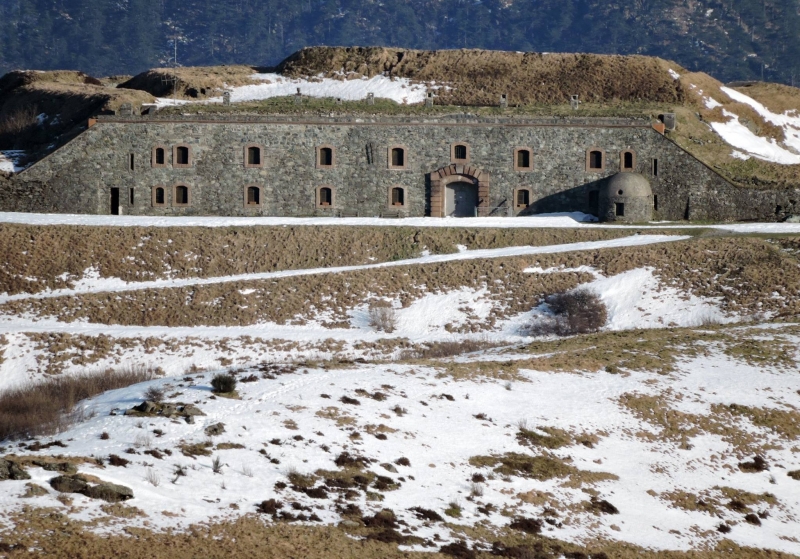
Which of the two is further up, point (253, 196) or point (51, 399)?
point (253, 196)

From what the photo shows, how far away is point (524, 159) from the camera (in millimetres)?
64938

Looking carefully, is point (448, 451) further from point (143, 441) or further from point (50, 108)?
point (50, 108)

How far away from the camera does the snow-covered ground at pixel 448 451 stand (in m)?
24.1

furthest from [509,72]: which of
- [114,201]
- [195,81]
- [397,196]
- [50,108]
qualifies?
[50,108]

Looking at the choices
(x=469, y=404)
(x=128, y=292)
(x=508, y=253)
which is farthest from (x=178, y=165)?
(x=469, y=404)

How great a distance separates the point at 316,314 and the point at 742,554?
2675 centimetres

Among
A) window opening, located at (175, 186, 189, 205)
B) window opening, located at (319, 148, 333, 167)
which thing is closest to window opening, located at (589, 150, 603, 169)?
window opening, located at (319, 148, 333, 167)

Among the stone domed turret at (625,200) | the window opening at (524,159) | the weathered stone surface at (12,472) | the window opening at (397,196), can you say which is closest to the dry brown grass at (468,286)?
the stone domed turret at (625,200)

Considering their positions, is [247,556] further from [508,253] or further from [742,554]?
[508,253]

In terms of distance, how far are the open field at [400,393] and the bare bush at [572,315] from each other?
0.46 meters

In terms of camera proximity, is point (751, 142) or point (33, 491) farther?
point (751, 142)

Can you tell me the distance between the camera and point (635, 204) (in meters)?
62.3

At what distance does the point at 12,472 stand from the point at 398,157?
44.6 m

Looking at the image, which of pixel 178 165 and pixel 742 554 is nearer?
pixel 742 554
